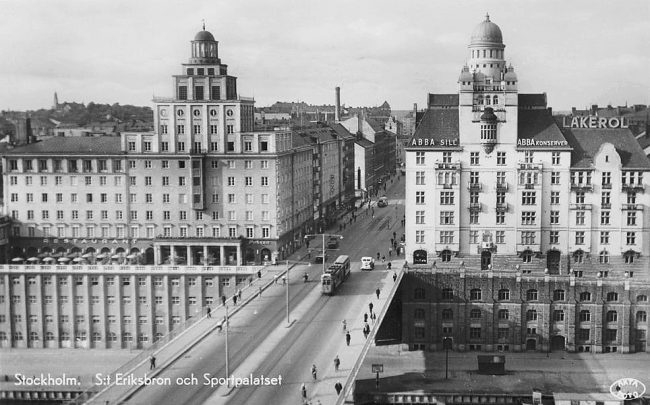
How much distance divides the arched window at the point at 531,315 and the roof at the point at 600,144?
20.1 metres

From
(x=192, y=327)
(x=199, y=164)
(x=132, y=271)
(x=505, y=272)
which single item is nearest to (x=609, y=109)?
(x=505, y=272)

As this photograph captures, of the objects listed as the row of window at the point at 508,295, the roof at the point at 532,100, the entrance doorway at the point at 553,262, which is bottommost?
the row of window at the point at 508,295

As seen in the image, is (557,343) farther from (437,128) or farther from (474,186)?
(437,128)

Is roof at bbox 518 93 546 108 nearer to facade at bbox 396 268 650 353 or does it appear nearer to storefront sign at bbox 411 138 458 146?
storefront sign at bbox 411 138 458 146

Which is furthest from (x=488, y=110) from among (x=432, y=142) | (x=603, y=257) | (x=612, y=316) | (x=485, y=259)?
(x=612, y=316)

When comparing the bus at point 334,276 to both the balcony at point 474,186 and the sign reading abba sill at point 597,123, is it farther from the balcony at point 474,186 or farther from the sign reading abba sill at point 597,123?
the sign reading abba sill at point 597,123

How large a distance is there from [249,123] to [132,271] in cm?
2654

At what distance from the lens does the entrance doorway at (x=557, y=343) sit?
10794 cm

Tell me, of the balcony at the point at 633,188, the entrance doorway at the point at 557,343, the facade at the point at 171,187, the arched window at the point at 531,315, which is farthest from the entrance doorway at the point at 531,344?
the facade at the point at 171,187

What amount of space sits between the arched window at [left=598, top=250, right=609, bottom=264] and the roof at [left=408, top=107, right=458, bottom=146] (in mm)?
23568

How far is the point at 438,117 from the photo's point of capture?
118375 millimetres

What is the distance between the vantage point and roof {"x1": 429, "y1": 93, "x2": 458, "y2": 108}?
120 meters

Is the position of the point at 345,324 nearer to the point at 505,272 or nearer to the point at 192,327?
the point at 192,327

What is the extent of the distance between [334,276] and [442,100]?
34.0 meters
